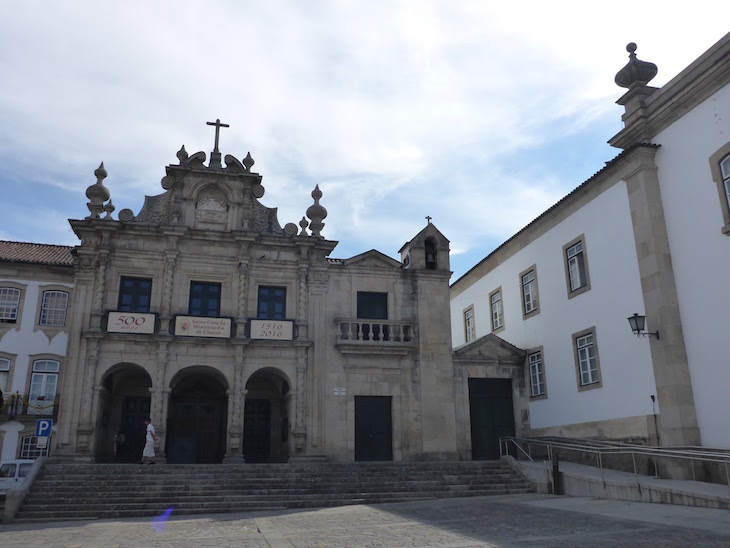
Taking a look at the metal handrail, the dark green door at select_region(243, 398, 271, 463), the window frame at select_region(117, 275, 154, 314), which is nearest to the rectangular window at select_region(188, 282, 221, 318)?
the window frame at select_region(117, 275, 154, 314)

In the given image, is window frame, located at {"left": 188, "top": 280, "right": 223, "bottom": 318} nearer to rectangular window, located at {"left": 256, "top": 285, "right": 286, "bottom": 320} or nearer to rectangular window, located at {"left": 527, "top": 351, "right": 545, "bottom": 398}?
rectangular window, located at {"left": 256, "top": 285, "right": 286, "bottom": 320}

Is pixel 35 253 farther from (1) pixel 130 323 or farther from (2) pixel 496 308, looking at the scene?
(2) pixel 496 308

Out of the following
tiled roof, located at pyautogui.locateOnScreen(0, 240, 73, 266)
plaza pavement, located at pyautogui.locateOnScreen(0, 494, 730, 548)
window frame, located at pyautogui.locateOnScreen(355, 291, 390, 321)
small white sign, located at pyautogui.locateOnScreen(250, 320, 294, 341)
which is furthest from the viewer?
tiled roof, located at pyautogui.locateOnScreen(0, 240, 73, 266)

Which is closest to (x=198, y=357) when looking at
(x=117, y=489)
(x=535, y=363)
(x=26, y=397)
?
(x=117, y=489)

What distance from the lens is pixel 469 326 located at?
31359mm

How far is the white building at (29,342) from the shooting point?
75.8 ft

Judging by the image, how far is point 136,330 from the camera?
20391 millimetres

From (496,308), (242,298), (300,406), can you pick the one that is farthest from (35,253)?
(496,308)

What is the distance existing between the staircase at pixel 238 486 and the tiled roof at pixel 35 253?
10557 mm

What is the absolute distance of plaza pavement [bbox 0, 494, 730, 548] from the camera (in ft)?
30.2

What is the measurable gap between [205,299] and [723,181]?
15899mm

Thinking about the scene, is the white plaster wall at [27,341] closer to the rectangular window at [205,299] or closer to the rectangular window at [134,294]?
the rectangular window at [134,294]

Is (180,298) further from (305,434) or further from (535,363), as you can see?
(535,363)

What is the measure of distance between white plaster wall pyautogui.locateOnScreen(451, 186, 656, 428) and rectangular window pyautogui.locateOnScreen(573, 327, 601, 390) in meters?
0.22
